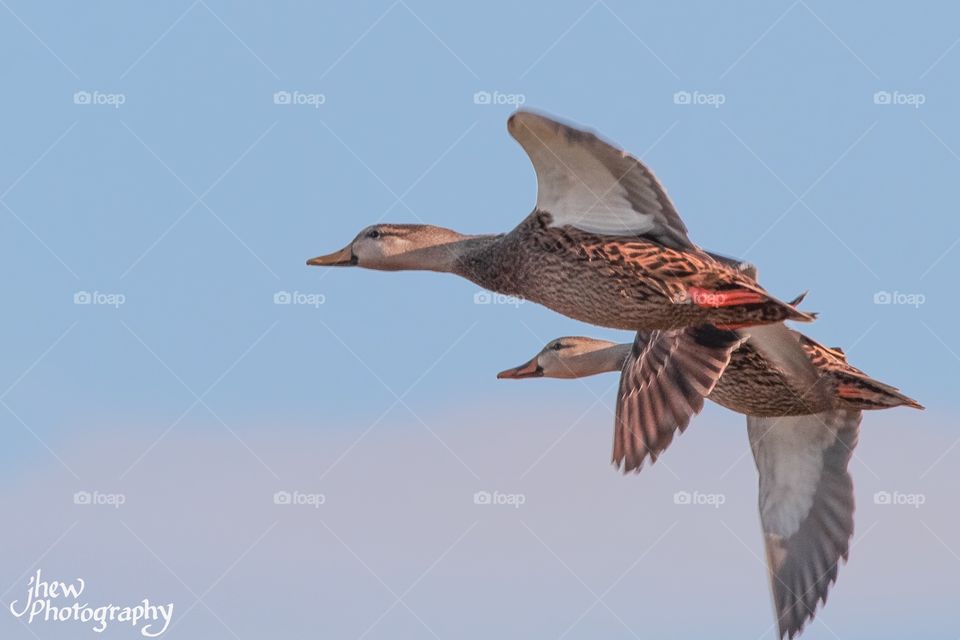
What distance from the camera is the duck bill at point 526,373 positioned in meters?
16.7

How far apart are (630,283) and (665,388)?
0.92 meters

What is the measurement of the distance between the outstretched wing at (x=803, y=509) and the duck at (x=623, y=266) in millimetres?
2057

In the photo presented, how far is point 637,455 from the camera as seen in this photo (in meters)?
13.9

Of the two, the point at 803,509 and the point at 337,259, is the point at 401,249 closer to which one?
the point at 337,259

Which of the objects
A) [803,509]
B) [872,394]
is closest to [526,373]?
[803,509]

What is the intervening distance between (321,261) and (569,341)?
7.61 feet

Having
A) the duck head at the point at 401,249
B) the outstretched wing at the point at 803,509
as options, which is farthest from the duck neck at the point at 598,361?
the duck head at the point at 401,249

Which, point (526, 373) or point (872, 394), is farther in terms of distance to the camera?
point (526, 373)

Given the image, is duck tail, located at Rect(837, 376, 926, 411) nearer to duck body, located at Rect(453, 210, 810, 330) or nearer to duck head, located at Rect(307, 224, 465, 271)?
duck body, located at Rect(453, 210, 810, 330)

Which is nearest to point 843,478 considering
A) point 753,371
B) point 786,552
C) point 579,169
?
point 786,552

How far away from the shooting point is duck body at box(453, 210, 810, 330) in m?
13.5

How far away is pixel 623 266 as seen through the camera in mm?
13578

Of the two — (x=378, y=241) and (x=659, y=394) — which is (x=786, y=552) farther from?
(x=378, y=241)

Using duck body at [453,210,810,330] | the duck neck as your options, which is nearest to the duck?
duck body at [453,210,810,330]
